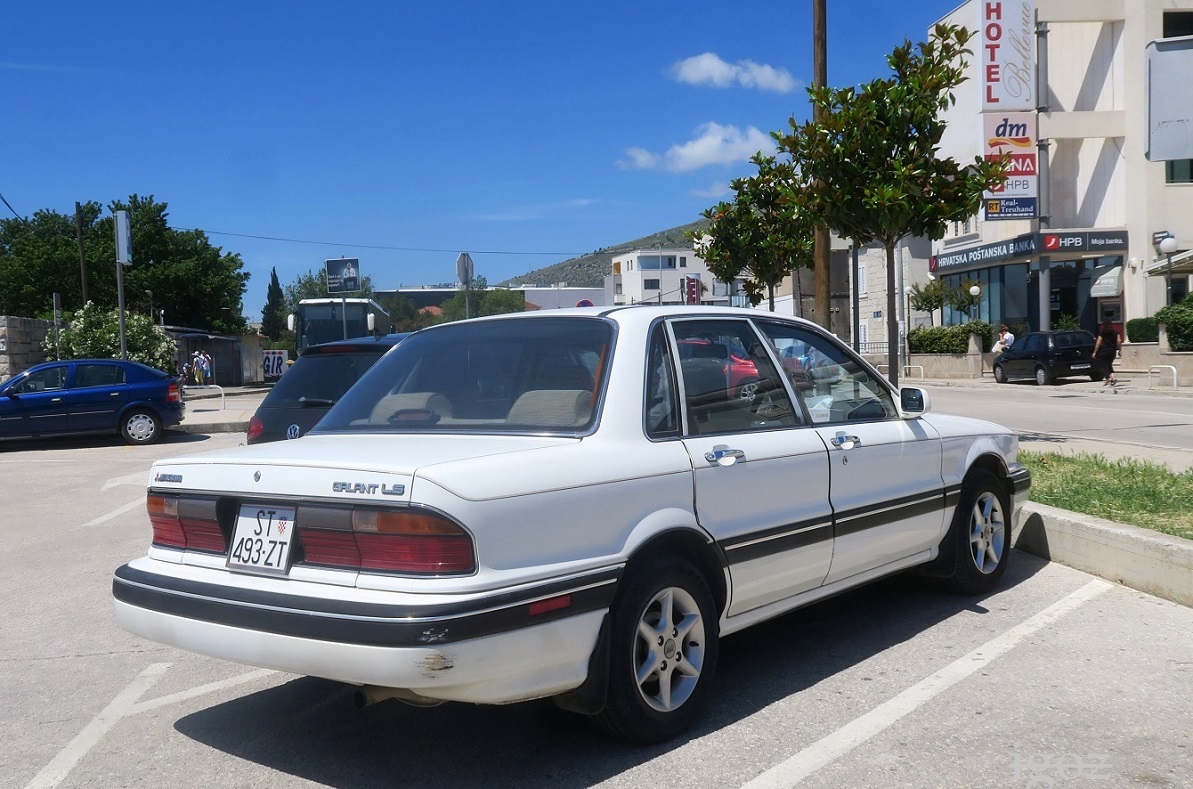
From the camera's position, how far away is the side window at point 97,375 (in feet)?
59.2

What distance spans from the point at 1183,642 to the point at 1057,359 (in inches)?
1044

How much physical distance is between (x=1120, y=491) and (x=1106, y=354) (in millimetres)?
23166

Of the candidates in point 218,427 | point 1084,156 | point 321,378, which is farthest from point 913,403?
point 1084,156

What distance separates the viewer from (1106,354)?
95.3 feet

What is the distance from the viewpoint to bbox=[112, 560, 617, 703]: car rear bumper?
3.32 meters

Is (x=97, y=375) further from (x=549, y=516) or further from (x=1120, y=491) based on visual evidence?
(x=549, y=516)

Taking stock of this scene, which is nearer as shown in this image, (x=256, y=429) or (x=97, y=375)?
(x=256, y=429)

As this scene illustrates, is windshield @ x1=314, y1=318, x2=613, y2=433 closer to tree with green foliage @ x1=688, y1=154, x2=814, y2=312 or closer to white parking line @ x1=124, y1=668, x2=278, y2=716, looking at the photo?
white parking line @ x1=124, y1=668, x2=278, y2=716

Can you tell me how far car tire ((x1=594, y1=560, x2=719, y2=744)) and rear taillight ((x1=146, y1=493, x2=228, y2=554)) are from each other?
1.48 metres

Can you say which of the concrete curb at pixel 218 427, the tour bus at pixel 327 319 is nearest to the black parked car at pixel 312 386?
the concrete curb at pixel 218 427

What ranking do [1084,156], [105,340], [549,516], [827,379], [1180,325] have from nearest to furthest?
[549,516] → [827,379] → [105,340] → [1180,325] → [1084,156]

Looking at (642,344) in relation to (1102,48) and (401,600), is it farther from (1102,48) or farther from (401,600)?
(1102,48)

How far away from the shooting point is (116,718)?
14.9 ft

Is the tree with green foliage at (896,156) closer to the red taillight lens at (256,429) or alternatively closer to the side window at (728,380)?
the red taillight lens at (256,429)
